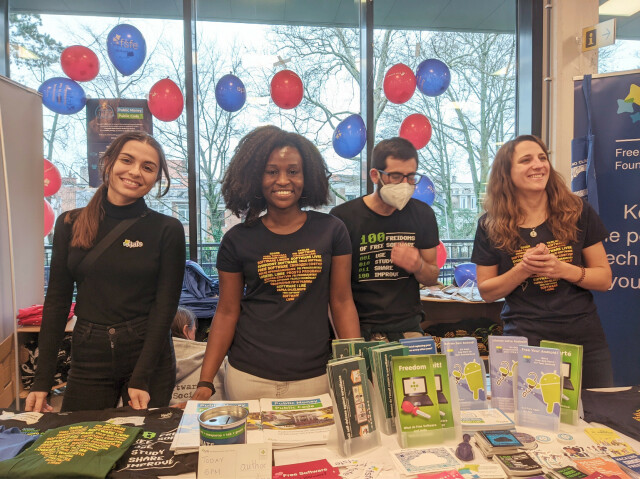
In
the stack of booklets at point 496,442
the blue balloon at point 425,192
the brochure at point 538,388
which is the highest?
the blue balloon at point 425,192

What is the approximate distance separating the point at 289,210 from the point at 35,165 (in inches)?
94.4

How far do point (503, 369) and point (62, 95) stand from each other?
11.9 feet

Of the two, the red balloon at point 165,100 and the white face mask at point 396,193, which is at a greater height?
the red balloon at point 165,100

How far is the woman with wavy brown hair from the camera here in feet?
5.55

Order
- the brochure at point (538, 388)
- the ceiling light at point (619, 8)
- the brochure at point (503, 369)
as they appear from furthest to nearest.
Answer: the ceiling light at point (619, 8), the brochure at point (503, 369), the brochure at point (538, 388)

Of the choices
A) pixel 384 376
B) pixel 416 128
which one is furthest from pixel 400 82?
pixel 384 376

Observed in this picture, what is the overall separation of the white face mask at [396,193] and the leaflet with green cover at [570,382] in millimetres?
829

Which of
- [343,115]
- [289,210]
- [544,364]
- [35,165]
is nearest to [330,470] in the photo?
[544,364]

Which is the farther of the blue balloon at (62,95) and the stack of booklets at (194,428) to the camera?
the blue balloon at (62,95)

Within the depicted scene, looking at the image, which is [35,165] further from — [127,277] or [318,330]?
[318,330]

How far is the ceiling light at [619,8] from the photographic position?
396 cm

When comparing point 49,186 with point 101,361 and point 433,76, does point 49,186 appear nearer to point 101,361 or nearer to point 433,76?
point 101,361

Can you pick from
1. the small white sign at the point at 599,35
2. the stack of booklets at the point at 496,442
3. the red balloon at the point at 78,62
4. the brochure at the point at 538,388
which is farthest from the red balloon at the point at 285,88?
the stack of booklets at the point at 496,442

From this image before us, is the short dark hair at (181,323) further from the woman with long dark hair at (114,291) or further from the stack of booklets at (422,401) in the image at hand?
the stack of booklets at (422,401)
